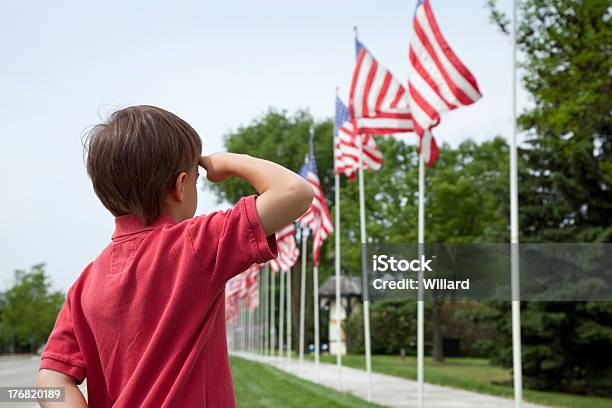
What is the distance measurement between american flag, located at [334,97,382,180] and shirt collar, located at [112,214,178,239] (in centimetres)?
1424

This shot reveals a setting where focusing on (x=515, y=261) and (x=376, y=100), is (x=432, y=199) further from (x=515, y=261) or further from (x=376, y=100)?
(x=515, y=261)

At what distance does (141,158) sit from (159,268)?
0.24 m

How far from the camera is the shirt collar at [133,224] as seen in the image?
1.73m

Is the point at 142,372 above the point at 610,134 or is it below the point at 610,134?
below

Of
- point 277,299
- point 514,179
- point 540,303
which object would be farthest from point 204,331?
point 277,299

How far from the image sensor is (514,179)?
404 inches

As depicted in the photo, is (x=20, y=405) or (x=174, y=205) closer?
(x=174, y=205)

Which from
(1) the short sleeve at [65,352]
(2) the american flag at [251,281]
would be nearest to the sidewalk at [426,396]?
(2) the american flag at [251,281]

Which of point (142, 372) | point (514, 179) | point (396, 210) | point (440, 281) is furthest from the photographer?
point (396, 210)

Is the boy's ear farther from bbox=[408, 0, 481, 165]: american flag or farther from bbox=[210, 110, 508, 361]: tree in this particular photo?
bbox=[210, 110, 508, 361]: tree

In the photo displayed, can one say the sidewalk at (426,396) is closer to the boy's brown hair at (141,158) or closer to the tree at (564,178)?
the tree at (564,178)

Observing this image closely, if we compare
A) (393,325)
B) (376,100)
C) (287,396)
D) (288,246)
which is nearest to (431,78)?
(376,100)

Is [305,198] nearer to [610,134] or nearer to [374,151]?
[374,151]

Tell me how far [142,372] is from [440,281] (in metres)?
5.30
